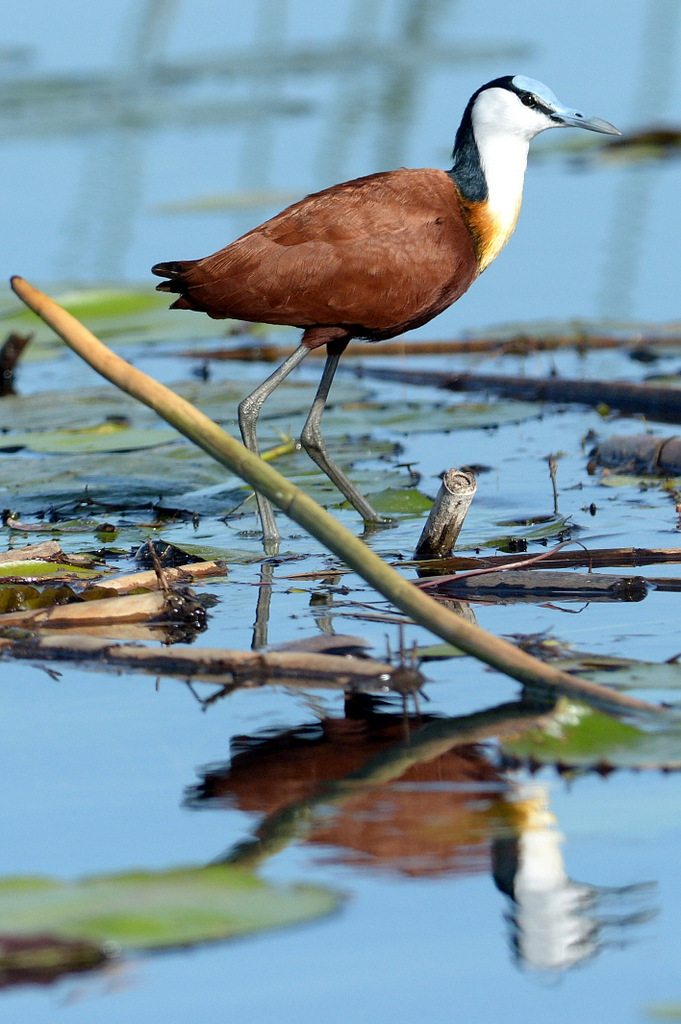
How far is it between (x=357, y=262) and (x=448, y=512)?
97 centimetres

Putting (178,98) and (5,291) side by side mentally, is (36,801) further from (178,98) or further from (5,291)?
(178,98)

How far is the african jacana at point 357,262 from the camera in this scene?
5.05 m

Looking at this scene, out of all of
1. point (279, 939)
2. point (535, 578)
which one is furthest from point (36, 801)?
point (535, 578)

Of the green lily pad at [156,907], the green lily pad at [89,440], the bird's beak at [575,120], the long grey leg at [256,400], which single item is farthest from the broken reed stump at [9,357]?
Result: the green lily pad at [156,907]

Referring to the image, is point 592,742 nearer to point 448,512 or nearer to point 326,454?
point 448,512

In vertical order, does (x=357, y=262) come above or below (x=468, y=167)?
below

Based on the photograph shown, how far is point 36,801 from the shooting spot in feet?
9.67

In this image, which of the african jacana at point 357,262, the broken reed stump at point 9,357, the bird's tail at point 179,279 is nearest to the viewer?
the african jacana at point 357,262

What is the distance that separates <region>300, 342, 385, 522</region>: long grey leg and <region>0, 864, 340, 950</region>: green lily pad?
299 centimetres

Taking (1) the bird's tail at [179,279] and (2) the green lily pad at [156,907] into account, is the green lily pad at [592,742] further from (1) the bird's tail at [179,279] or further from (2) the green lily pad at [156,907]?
(1) the bird's tail at [179,279]

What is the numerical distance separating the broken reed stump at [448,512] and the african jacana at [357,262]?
634 mm

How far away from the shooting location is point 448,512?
4602mm

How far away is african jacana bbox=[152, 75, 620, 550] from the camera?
5.05 m

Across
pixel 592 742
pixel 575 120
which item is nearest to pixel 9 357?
pixel 575 120
